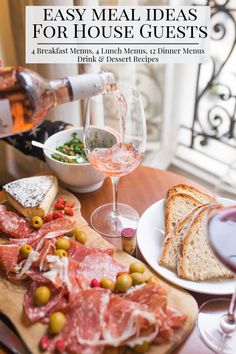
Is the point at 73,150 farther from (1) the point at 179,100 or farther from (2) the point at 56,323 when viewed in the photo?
(1) the point at 179,100

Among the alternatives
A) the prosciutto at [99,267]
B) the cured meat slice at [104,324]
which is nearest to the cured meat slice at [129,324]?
the cured meat slice at [104,324]

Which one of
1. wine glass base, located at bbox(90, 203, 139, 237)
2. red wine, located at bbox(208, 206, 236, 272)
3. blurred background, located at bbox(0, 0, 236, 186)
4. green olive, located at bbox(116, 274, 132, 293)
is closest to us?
red wine, located at bbox(208, 206, 236, 272)

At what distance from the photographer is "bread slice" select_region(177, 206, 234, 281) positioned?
78 cm

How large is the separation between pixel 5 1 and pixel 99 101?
0.67 metres

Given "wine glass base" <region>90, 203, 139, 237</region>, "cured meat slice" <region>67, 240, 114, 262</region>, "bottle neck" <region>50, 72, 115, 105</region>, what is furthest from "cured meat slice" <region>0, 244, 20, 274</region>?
"bottle neck" <region>50, 72, 115, 105</region>

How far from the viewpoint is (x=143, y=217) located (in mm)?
942

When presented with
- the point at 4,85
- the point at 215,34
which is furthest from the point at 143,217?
the point at 215,34

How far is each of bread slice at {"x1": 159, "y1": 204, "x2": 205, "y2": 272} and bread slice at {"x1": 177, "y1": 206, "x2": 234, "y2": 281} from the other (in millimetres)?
17

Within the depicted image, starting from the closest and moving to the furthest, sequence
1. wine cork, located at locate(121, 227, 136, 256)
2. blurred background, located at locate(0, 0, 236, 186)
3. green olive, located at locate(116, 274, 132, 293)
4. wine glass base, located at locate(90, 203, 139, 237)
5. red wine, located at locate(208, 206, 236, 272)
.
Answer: red wine, located at locate(208, 206, 236, 272) < green olive, located at locate(116, 274, 132, 293) < wine cork, located at locate(121, 227, 136, 256) < wine glass base, located at locate(90, 203, 139, 237) < blurred background, located at locate(0, 0, 236, 186)

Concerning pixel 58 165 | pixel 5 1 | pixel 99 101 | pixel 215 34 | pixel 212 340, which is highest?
pixel 5 1

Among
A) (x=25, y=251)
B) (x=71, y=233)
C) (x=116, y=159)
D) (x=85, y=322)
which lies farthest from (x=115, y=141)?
(x=85, y=322)

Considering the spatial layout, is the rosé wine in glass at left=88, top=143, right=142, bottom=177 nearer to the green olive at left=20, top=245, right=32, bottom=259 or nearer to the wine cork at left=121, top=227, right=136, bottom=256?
the wine cork at left=121, top=227, right=136, bottom=256

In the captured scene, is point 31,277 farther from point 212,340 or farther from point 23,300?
point 212,340

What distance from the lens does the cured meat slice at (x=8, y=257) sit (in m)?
0.79
